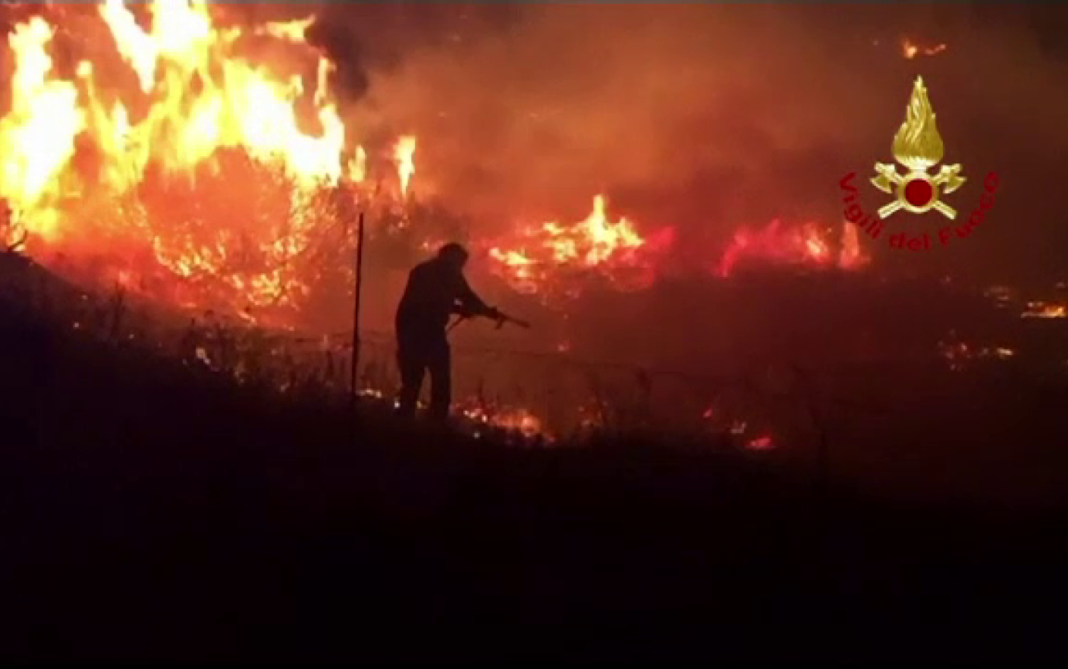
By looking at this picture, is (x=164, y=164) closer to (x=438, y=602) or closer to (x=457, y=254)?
(x=457, y=254)

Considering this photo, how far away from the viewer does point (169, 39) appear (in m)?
16.9

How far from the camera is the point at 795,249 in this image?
2072 centimetres

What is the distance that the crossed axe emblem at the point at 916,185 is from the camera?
1819 cm

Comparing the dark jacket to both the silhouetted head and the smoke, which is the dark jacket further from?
the smoke

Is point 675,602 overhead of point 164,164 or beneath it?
beneath

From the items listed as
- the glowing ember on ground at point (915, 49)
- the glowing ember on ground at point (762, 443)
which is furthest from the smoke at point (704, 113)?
the glowing ember on ground at point (762, 443)

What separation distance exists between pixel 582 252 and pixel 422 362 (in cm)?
811

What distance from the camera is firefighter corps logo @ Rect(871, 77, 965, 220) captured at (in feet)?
55.9

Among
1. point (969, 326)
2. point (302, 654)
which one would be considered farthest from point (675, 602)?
point (969, 326)

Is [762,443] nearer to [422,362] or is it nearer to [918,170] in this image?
[422,362]

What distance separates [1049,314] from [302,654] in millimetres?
15318

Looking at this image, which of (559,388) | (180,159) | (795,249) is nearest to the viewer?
(559,388)

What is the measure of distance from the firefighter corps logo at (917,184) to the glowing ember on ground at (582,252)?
115 inches

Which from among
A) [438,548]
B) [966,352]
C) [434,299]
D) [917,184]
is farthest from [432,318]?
[917,184]
